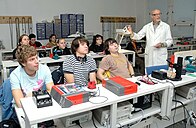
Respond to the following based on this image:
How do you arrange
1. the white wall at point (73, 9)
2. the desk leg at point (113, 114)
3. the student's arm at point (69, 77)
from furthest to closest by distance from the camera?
the white wall at point (73, 9) → the student's arm at point (69, 77) → the desk leg at point (113, 114)

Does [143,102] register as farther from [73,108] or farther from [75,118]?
[73,108]

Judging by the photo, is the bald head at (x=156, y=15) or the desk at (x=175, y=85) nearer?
the desk at (x=175, y=85)

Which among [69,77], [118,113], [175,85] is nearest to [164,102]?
[175,85]

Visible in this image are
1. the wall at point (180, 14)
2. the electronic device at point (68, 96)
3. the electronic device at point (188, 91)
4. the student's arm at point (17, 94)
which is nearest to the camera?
the electronic device at point (68, 96)

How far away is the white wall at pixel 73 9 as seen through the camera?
5434 mm

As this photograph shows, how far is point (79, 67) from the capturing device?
2178 mm

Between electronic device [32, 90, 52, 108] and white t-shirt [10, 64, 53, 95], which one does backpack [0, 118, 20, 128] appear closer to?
white t-shirt [10, 64, 53, 95]

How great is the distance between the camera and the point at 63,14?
238 inches

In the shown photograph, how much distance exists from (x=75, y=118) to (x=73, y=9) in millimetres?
5226

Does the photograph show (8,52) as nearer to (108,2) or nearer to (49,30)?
(49,30)

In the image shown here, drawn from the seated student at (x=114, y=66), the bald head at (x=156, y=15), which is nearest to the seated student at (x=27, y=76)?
the seated student at (x=114, y=66)

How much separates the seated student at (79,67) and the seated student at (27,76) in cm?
38

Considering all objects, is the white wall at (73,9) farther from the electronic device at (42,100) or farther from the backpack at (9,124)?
the electronic device at (42,100)

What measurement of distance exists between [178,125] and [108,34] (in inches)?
188
